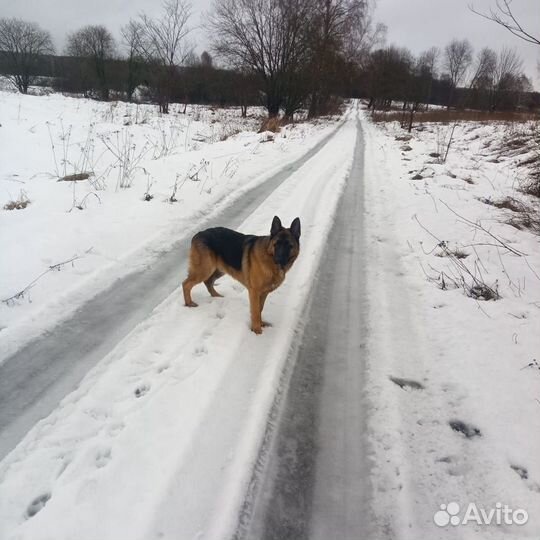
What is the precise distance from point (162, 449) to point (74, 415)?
29.8 inches

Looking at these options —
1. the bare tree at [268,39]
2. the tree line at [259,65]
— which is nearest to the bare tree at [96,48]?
the tree line at [259,65]

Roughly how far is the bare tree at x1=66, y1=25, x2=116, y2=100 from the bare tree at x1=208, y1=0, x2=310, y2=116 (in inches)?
875

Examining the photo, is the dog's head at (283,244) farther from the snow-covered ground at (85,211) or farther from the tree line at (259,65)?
→ the tree line at (259,65)

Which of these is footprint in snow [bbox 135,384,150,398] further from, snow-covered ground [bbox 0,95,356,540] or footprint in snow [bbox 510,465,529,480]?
footprint in snow [bbox 510,465,529,480]

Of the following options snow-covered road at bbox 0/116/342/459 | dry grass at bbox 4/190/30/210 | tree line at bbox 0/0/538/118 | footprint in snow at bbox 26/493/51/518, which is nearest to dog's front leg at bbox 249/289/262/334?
snow-covered road at bbox 0/116/342/459

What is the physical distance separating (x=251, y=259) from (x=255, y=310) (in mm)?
543

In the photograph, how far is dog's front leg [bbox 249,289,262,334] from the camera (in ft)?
12.1

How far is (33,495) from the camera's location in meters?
2.04

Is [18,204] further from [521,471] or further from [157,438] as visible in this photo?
[521,471]

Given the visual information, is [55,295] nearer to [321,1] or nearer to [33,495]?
[33,495]

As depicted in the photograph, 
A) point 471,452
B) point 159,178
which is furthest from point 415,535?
point 159,178

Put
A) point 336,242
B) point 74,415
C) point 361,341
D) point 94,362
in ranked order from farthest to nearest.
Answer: point 336,242, point 361,341, point 94,362, point 74,415

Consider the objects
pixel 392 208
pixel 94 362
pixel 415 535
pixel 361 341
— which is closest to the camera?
pixel 415 535

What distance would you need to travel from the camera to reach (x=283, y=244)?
3.42 meters
